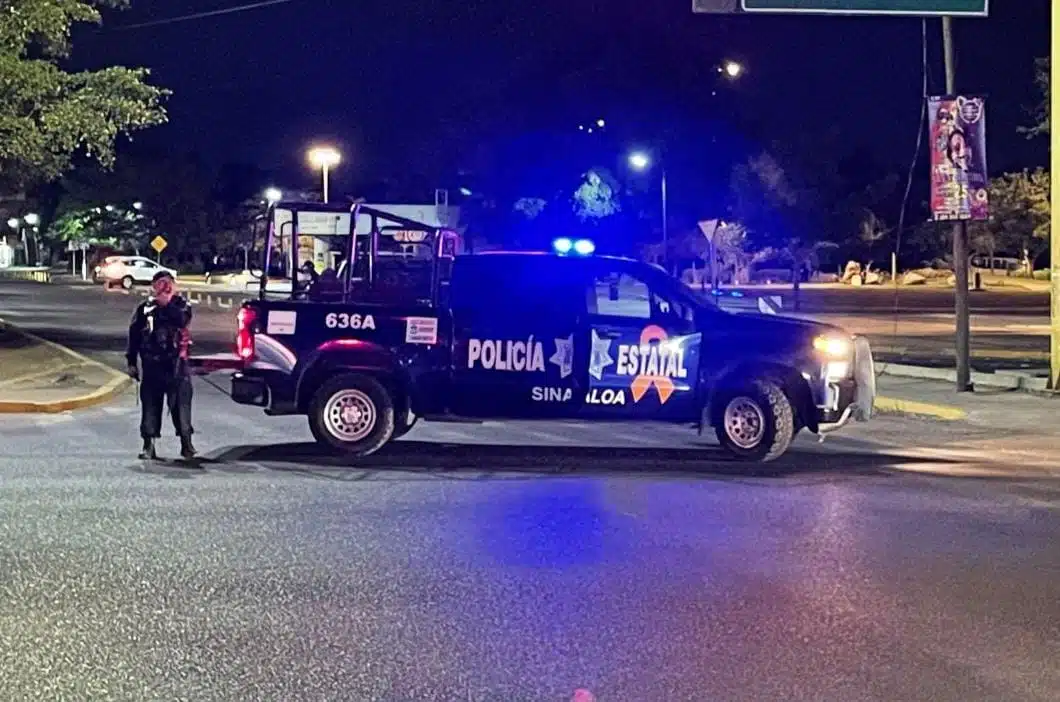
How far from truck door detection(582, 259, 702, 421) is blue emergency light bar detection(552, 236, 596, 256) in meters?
0.77

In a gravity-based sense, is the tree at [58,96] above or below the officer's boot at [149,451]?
above

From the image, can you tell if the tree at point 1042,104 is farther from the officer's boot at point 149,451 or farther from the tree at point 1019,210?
the tree at point 1019,210

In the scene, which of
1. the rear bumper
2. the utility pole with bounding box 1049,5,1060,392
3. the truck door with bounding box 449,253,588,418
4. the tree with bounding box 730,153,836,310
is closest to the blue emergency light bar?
the truck door with bounding box 449,253,588,418

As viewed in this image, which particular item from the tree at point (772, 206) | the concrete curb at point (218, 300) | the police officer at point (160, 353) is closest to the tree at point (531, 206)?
the tree at point (772, 206)

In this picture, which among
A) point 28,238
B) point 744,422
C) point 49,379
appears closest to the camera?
point 744,422

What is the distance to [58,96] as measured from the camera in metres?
23.2

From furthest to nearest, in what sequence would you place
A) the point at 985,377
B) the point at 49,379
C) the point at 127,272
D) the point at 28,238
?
the point at 28,238 < the point at 127,272 < the point at 985,377 < the point at 49,379

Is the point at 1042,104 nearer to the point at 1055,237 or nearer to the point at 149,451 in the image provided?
the point at 1055,237

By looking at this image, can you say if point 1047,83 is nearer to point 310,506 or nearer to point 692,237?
point 310,506

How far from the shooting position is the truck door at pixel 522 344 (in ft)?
43.7

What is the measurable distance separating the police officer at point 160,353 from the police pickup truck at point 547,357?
632mm

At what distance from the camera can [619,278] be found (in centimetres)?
1331

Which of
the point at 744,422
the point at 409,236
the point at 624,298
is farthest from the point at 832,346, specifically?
the point at 409,236

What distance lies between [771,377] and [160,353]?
17.9ft
